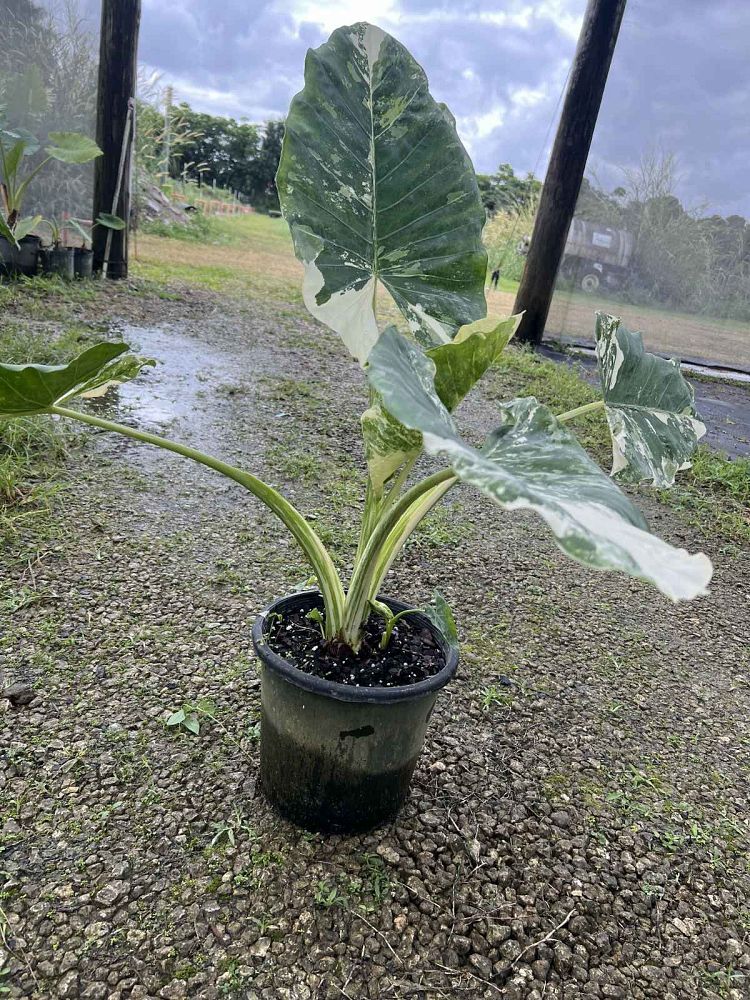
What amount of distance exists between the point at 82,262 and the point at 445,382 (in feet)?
13.6

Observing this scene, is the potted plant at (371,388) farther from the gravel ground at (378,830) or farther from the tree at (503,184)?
the tree at (503,184)

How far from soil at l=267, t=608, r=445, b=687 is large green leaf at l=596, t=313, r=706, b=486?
0.40 metres

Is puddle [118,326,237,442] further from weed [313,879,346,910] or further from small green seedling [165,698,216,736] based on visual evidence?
weed [313,879,346,910]

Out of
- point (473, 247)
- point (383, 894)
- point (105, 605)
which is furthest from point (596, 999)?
point (105, 605)

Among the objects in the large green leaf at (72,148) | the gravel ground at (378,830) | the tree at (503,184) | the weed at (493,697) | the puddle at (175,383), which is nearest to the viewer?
the gravel ground at (378,830)

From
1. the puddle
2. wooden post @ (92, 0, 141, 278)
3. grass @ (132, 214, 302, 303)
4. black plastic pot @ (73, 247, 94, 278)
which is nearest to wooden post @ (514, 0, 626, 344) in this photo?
grass @ (132, 214, 302, 303)

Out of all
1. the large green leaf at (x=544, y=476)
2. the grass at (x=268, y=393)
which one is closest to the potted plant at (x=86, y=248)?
the grass at (x=268, y=393)

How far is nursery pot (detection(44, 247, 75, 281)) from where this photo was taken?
4034mm

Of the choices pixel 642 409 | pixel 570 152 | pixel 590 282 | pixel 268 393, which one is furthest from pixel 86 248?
pixel 642 409

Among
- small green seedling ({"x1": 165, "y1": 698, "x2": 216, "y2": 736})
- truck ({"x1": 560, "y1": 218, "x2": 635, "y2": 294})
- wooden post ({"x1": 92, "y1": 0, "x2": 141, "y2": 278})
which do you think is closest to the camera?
small green seedling ({"x1": 165, "y1": 698, "x2": 216, "y2": 736})

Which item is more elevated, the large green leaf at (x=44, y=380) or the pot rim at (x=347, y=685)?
the large green leaf at (x=44, y=380)

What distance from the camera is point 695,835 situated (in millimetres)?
1171

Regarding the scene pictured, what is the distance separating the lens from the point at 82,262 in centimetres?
427

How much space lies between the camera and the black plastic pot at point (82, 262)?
424 centimetres
